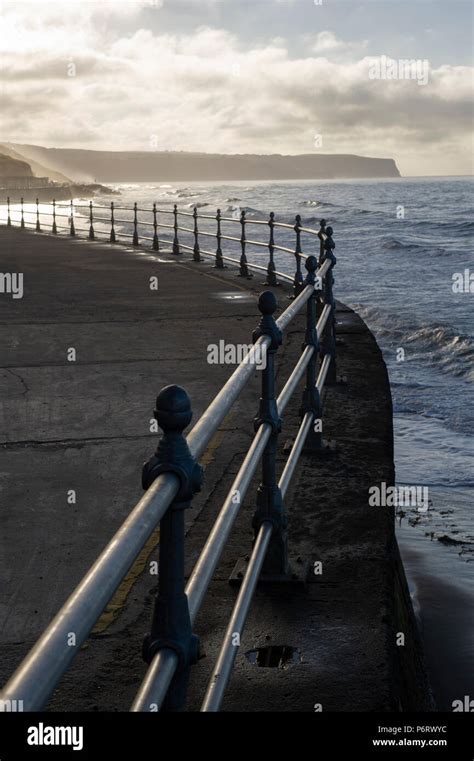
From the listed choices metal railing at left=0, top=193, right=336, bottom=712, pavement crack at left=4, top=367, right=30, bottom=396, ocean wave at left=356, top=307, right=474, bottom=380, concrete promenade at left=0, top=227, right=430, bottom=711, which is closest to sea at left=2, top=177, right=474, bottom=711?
ocean wave at left=356, top=307, right=474, bottom=380

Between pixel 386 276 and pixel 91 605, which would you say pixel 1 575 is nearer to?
pixel 91 605

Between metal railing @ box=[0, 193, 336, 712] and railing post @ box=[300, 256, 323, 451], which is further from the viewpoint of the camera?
railing post @ box=[300, 256, 323, 451]

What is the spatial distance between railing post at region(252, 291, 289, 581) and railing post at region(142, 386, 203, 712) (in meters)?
1.83

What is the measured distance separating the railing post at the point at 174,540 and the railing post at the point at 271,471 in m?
1.83

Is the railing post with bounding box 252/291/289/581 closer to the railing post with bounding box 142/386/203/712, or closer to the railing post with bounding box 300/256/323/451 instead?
the railing post with bounding box 300/256/323/451

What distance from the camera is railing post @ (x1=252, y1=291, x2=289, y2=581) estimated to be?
3.89 meters

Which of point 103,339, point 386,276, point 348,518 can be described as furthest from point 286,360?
point 386,276

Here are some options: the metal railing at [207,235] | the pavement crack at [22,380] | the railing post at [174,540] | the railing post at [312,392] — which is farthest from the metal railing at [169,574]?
the metal railing at [207,235]

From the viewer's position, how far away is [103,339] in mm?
10531

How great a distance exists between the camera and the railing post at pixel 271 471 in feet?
12.8

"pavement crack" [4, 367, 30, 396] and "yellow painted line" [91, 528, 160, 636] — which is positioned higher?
"pavement crack" [4, 367, 30, 396]

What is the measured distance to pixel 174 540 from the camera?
196 centimetres

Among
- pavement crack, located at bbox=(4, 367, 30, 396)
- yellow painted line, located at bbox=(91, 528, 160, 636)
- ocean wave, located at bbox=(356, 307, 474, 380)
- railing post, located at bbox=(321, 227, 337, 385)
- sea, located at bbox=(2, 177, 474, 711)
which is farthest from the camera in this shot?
ocean wave, located at bbox=(356, 307, 474, 380)

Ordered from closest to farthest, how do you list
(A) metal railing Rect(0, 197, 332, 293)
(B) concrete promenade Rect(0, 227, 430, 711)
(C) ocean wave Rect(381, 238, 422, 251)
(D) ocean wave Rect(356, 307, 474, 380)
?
(B) concrete promenade Rect(0, 227, 430, 711) → (A) metal railing Rect(0, 197, 332, 293) → (D) ocean wave Rect(356, 307, 474, 380) → (C) ocean wave Rect(381, 238, 422, 251)
